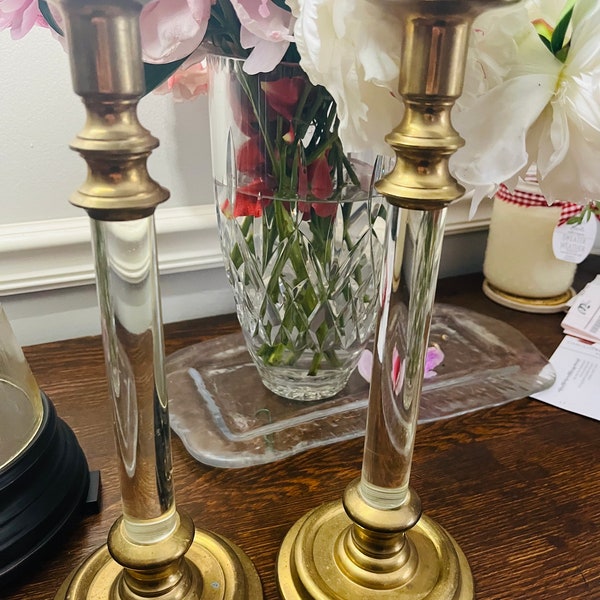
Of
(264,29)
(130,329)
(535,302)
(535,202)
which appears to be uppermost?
(264,29)

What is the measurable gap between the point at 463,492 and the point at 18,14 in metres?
0.38

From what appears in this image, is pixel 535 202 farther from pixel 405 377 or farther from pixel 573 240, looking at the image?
pixel 405 377

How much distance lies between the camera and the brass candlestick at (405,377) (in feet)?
0.70

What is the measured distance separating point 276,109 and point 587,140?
0.18 metres

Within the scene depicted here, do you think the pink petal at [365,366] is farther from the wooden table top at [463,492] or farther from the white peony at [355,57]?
the white peony at [355,57]

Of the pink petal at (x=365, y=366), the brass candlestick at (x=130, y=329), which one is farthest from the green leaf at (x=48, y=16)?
the pink petal at (x=365, y=366)

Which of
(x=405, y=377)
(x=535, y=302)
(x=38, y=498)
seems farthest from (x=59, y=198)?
(x=535, y=302)

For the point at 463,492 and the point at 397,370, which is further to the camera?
the point at 463,492

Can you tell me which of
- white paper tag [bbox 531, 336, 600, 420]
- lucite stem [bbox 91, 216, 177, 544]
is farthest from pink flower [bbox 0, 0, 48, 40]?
white paper tag [bbox 531, 336, 600, 420]

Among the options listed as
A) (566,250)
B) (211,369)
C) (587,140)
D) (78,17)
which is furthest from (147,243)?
(566,250)

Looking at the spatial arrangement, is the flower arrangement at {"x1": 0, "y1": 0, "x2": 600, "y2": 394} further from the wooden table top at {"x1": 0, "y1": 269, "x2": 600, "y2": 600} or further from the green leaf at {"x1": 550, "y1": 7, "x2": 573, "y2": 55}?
the wooden table top at {"x1": 0, "y1": 269, "x2": 600, "y2": 600}

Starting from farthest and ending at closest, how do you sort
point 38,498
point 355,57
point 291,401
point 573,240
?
point 573,240 → point 291,401 → point 38,498 → point 355,57

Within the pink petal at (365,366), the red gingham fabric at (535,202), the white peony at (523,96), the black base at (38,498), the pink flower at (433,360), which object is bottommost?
the pink flower at (433,360)

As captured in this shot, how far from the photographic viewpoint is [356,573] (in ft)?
1.07
